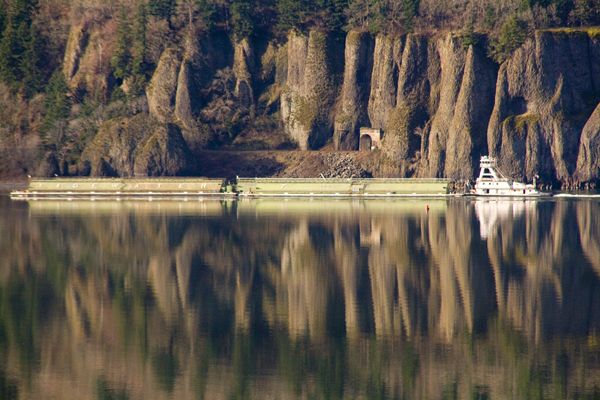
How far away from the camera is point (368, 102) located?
16588 centimetres

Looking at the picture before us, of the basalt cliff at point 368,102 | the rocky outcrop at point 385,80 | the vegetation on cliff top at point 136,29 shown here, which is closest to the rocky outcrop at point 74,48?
the basalt cliff at point 368,102

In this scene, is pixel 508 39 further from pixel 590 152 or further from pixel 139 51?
pixel 139 51

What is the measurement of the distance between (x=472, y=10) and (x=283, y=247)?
8716cm

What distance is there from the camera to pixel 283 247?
8506cm

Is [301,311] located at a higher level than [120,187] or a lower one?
lower

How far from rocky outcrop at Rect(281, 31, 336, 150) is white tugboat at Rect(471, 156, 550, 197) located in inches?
1079

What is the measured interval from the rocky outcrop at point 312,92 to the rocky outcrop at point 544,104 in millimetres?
24698

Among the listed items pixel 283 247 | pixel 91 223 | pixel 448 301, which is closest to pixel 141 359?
pixel 448 301

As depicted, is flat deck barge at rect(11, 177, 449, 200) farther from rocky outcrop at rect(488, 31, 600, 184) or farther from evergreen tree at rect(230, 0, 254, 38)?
evergreen tree at rect(230, 0, 254, 38)

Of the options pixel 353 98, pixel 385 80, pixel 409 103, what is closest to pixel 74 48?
pixel 353 98

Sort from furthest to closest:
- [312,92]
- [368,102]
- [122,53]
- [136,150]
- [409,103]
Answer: [122,53], [312,92], [368,102], [136,150], [409,103]

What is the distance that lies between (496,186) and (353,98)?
29.3 meters

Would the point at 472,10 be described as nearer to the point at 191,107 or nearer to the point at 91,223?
the point at 191,107

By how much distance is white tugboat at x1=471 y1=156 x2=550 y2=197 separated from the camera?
142m
